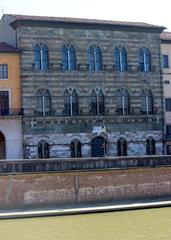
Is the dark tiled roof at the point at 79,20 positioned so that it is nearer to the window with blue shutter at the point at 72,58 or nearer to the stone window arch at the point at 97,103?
the window with blue shutter at the point at 72,58

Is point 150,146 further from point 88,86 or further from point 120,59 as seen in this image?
point 120,59

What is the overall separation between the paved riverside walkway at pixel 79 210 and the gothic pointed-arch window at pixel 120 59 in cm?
1393

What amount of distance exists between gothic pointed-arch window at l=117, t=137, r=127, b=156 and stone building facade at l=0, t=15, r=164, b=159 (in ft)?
0.23

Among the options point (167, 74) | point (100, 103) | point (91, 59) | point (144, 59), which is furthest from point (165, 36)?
point (100, 103)

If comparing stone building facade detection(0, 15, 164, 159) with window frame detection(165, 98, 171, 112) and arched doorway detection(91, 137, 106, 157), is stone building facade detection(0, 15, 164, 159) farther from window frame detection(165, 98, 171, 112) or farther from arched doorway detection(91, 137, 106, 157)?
window frame detection(165, 98, 171, 112)

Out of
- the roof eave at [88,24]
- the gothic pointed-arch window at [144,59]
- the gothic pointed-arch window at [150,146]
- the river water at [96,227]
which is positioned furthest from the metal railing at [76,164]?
the roof eave at [88,24]

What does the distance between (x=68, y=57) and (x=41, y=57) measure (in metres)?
1.85

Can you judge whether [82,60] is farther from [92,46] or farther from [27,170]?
[27,170]

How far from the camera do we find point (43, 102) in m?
35.9

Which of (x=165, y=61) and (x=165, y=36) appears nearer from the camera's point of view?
(x=165, y=61)

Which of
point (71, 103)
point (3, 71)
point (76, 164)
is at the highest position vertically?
point (3, 71)

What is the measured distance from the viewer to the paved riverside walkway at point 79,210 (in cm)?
2289

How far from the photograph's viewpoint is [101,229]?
19375 millimetres

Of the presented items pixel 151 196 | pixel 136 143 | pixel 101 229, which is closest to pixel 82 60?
pixel 136 143
